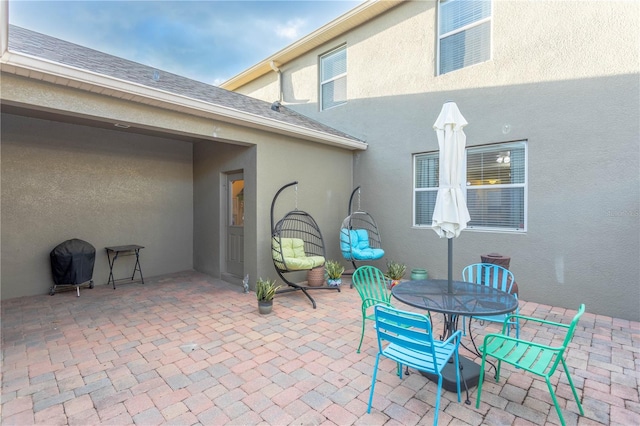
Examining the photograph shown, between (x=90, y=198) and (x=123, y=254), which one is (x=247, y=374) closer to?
(x=123, y=254)

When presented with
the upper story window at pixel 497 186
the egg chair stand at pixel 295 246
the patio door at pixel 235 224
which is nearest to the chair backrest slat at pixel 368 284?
the egg chair stand at pixel 295 246

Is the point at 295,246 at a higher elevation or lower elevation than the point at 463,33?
lower

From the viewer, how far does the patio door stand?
591 centimetres

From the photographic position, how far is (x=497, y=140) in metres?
5.02

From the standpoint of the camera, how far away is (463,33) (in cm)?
546

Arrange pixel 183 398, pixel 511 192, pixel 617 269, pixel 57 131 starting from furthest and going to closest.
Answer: pixel 57 131 < pixel 511 192 < pixel 617 269 < pixel 183 398

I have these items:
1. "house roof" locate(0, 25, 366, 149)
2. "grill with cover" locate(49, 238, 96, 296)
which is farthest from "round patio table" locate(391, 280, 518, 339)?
"grill with cover" locate(49, 238, 96, 296)

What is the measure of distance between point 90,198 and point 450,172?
6.16 m

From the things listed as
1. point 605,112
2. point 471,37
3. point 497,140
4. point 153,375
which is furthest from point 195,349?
point 471,37

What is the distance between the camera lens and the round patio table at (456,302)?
2328 mm

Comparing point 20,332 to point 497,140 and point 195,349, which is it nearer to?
point 195,349

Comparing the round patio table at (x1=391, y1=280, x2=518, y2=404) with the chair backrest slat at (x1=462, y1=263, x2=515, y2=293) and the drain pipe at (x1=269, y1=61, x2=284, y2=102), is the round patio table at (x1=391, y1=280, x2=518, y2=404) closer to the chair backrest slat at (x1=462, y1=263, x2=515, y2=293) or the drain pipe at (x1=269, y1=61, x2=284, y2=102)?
the chair backrest slat at (x1=462, y1=263, x2=515, y2=293)

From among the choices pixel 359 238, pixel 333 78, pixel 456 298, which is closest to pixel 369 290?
pixel 456 298

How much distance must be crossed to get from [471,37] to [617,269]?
4207mm
